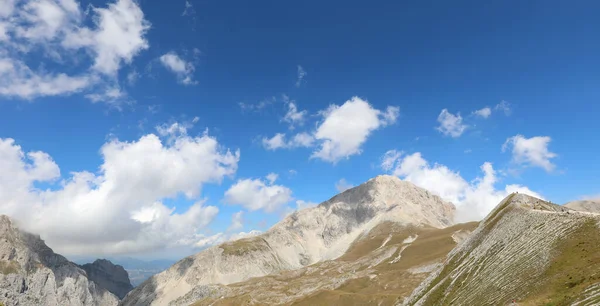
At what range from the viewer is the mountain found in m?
39.3

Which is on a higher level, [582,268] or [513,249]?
[513,249]

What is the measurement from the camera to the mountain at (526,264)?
39344mm

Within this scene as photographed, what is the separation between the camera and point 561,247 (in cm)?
4906

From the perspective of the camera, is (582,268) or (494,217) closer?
(582,268)

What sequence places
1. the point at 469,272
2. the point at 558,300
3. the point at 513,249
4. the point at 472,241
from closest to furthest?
the point at 558,300, the point at 513,249, the point at 469,272, the point at 472,241

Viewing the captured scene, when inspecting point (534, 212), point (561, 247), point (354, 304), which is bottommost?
point (354, 304)

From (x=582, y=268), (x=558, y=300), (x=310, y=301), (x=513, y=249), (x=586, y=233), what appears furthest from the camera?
(x=310, y=301)

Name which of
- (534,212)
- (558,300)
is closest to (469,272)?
(534,212)

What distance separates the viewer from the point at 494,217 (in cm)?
8119

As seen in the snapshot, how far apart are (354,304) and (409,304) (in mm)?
71025

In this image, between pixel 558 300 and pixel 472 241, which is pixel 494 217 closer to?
pixel 472 241

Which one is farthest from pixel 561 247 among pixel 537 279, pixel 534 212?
pixel 534 212

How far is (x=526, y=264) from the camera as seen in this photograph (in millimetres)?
51000

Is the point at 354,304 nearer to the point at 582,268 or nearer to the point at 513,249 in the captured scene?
the point at 513,249
